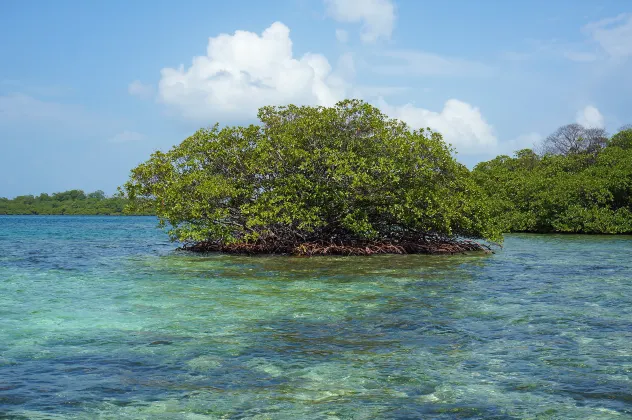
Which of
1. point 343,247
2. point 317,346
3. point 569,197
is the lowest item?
point 317,346

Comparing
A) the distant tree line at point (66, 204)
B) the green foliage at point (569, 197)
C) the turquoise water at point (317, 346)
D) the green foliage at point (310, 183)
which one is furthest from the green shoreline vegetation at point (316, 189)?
the distant tree line at point (66, 204)

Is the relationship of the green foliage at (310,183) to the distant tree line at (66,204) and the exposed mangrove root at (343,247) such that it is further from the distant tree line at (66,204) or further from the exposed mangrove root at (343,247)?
the distant tree line at (66,204)

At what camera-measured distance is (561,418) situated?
5.33 metres

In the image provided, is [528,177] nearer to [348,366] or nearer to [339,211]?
[339,211]

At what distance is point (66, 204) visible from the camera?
423 ft

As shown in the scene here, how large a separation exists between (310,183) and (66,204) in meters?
122

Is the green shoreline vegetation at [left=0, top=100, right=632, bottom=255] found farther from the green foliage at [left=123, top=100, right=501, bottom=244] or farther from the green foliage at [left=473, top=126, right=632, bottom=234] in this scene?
the green foliage at [left=473, top=126, right=632, bottom=234]

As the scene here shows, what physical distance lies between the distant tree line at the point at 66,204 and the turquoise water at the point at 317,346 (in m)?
116

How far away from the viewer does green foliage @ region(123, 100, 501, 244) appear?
20.9 metres

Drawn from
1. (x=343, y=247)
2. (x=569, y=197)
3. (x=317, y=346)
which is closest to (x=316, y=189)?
(x=343, y=247)

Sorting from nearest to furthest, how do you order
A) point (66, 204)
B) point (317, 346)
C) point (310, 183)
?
1. point (317, 346)
2. point (310, 183)
3. point (66, 204)

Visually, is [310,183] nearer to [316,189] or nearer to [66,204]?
[316,189]

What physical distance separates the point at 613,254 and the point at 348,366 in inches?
772

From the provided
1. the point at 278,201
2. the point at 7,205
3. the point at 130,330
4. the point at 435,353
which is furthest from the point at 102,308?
the point at 7,205
